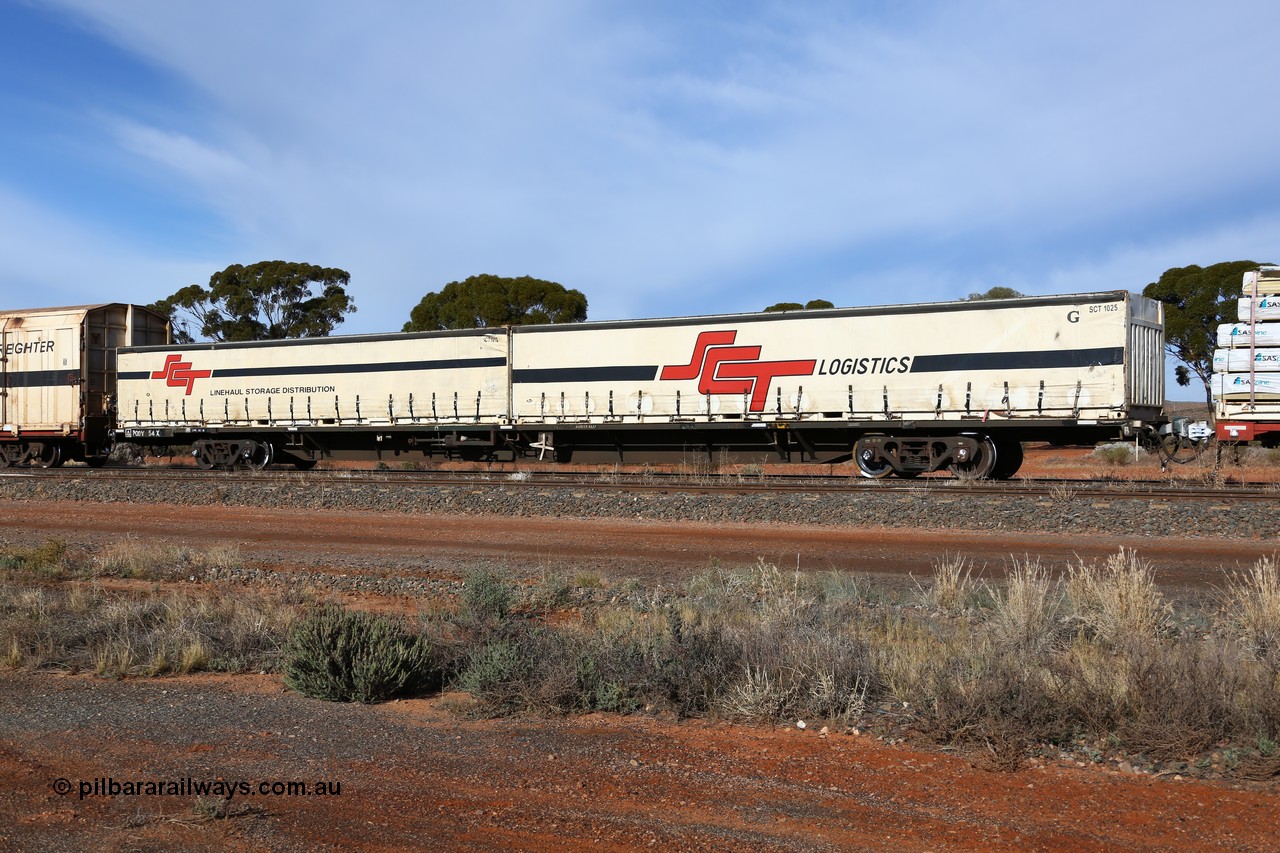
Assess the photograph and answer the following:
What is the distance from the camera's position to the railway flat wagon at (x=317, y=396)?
80.3 ft

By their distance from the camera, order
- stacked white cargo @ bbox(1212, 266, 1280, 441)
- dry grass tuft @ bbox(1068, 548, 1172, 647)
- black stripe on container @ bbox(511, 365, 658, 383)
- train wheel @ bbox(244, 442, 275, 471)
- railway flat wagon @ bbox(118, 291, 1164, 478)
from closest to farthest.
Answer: dry grass tuft @ bbox(1068, 548, 1172, 647), stacked white cargo @ bbox(1212, 266, 1280, 441), railway flat wagon @ bbox(118, 291, 1164, 478), black stripe on container @ bbox(511, 365, 658, 383), train wheel @ bbox(244, 442, 275, 471)

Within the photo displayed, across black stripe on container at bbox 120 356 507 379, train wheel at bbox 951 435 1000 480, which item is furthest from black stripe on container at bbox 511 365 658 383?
train wheel at bbox 951 435 1000 480

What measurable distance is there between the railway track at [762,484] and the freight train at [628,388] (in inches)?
45.3

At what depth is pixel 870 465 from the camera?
833 inches

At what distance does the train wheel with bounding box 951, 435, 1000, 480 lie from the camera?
1969 centimetres

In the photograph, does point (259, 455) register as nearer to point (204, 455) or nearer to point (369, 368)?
point (204, 455)

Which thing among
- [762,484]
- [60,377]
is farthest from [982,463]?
[60,377]

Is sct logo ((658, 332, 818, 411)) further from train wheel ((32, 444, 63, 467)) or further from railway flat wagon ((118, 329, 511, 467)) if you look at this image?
train wheel ((32, 444, 63, 467))

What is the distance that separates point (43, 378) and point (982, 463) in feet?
85.3

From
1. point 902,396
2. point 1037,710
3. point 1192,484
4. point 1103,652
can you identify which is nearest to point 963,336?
point 902,396

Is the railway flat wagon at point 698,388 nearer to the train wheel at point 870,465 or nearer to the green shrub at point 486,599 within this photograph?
the train wheel at point 870,465

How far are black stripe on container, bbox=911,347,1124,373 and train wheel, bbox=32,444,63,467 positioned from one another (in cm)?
2521

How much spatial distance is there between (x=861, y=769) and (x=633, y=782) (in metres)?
1.18

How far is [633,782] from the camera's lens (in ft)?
15.7
